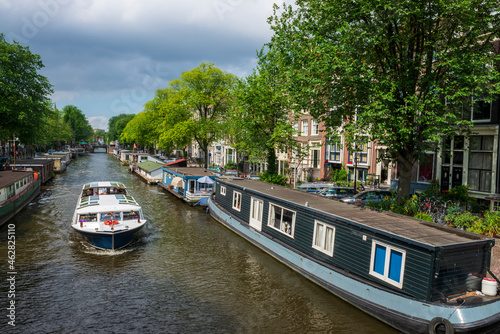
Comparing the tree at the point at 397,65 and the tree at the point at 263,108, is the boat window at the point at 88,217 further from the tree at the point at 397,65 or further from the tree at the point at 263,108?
the tree at the point at 263,108

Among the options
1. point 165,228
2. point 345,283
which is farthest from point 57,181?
point 345,283

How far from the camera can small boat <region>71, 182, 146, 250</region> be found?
1869 cm

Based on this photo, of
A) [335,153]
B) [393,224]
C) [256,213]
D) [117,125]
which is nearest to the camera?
[393,224]

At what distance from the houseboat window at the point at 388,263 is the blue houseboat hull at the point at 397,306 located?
39cm

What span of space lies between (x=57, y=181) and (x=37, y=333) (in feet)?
143

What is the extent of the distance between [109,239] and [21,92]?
3411 cm

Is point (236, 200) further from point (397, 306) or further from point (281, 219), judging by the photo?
point (397, 306)

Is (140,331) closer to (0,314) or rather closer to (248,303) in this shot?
(248,303)

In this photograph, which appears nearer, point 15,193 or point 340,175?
point 15,193

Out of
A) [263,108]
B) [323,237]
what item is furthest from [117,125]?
[323,237]

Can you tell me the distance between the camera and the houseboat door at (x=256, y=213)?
20277 mm

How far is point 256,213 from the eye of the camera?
20828 mm

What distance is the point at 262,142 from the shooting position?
3303 cm

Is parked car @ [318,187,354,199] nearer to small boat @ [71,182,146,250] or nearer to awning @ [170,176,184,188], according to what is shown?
small boat @ [71,182,146,250]
